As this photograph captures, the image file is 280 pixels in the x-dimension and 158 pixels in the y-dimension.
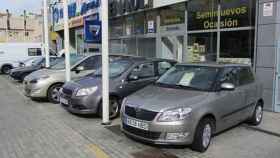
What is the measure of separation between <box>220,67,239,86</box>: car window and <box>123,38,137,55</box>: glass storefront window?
989 centimetres

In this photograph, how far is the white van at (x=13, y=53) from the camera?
72.7 ft

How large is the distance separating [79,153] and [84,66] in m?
5.27

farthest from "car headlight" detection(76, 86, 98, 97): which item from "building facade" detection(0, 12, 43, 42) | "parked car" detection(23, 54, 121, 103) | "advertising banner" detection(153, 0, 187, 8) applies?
"building facade" detection(0, 12, 43, 42)

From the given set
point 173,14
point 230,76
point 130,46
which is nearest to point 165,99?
point 230,76

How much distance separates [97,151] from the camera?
202 inches

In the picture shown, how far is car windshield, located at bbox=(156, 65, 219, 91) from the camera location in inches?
221

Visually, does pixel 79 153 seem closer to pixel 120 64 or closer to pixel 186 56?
pixel 120 64

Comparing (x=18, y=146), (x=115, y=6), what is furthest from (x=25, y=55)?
(x=18, y=146)

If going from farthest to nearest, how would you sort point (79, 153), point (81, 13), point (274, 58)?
1. point (81, 13)
2. point (274, 58)
3. point (79, 153)

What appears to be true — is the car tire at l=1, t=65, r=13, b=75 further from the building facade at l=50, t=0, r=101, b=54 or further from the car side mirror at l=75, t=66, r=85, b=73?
the car side mirror at l=75, t=66, r=85, b=73

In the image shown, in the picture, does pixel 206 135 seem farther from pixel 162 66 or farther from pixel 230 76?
pixel 162 66

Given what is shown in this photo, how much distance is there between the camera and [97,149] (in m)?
5.21

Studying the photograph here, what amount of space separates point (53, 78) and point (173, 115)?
5894 mm

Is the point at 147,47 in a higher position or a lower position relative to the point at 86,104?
higher
